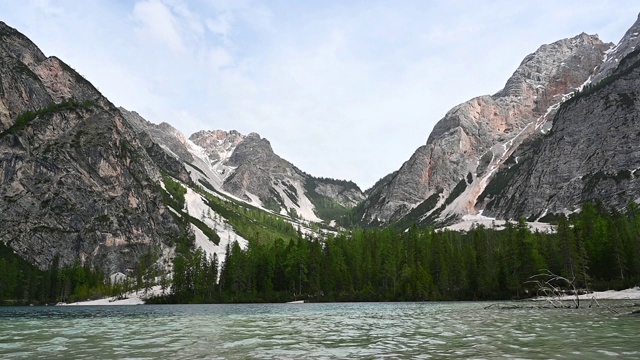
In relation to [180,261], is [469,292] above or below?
below

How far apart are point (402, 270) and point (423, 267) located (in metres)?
5.84

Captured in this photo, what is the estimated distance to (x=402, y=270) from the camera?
399ft

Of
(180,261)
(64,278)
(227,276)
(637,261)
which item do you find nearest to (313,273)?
(227,276)

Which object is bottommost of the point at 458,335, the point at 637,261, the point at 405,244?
the point at 458,335

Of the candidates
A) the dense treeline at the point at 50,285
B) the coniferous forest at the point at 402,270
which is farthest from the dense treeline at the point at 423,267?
the dense treeline at the point at 50,285

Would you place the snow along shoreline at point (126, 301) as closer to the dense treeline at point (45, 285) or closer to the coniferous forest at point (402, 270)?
the coniferous forest at point (402, 270)

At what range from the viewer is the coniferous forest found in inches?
3910

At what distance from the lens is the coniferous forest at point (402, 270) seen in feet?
326

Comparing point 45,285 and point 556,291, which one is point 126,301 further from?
point 556,291

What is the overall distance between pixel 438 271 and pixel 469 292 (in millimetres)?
14293

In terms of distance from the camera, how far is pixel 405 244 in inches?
5768

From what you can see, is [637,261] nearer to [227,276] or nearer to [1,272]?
[227,276]

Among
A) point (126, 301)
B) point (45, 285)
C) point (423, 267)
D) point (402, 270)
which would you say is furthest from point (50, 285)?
point (423, 267)

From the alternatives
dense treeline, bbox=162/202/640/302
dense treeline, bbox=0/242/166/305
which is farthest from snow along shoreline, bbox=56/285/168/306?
dense treeline, bbox=162/202/640/302
